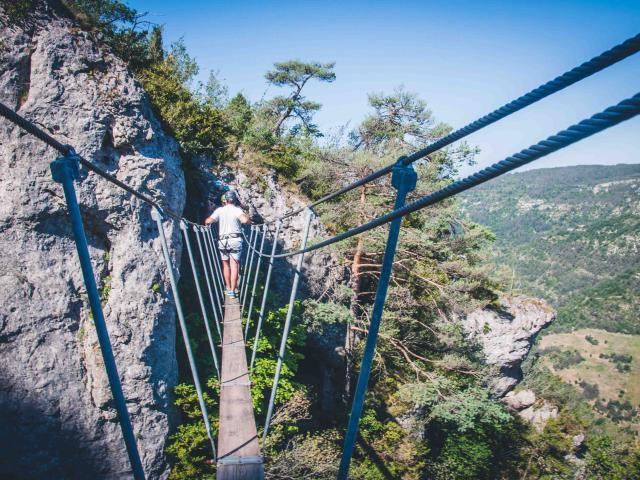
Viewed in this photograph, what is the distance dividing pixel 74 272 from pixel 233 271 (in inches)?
77.2

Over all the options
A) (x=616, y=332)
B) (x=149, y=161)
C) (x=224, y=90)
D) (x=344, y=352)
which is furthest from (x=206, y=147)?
(x=616, y=332)

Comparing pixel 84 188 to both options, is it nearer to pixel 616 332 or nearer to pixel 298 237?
pixel 298 237

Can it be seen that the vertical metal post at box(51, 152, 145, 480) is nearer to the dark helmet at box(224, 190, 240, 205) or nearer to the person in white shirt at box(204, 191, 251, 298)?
the person in white shirt at box(204, 191, 251, 298)

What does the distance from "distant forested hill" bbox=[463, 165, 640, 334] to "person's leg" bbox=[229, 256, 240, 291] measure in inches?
3106

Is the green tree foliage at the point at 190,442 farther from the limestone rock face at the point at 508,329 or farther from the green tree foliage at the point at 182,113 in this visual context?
the limestone rock face at the point at 508,329

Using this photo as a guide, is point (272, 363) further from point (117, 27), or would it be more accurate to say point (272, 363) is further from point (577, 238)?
point (577, 238)

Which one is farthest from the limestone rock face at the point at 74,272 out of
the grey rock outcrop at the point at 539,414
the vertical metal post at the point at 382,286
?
the grey rock outcrop at the point at 539,414

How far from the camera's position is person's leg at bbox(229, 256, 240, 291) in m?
5.05

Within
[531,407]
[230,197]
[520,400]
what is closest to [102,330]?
[230,197]

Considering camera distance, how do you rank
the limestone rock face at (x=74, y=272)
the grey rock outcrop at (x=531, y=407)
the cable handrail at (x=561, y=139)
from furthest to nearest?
the grey rock outcrop at (x=531, y=407)
the limestone rock face at (x=74, y=272)
the cable handrail at (x=561, y=139)

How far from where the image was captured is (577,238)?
4274 inches

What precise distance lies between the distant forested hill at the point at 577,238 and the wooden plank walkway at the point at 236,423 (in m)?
Result: 80.4

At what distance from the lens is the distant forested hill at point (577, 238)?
89562 mm

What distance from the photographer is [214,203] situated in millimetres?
7844
